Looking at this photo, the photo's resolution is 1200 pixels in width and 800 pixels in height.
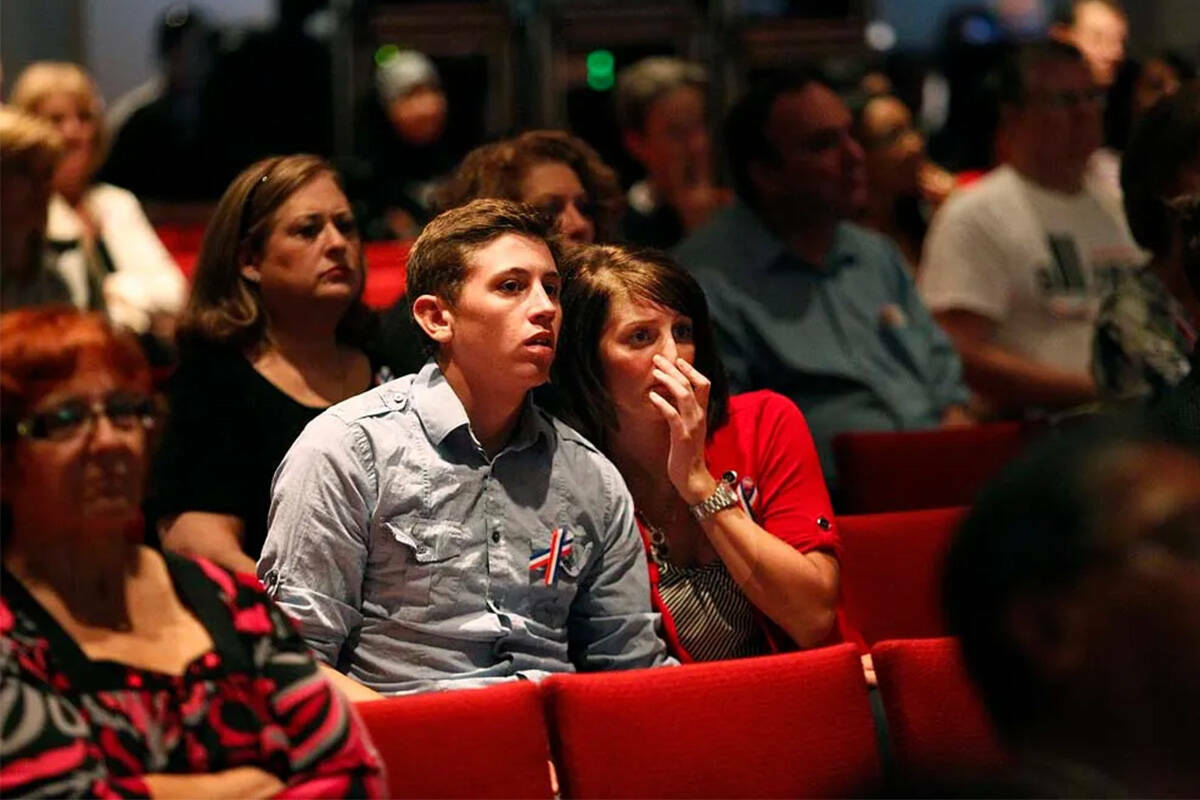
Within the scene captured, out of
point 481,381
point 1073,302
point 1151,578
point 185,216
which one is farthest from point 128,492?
point 185,216

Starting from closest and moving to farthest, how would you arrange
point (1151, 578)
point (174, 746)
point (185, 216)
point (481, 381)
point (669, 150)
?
point (1151, 578)
point (174, 746)
point (481, 381)
point (669, 150)
point (185, 216)

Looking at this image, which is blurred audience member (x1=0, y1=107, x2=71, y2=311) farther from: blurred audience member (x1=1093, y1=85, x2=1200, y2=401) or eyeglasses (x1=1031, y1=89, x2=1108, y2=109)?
eyeglasses (x1=1031, y1=89, x2=1108, y2=109)

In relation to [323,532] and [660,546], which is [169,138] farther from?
[323,532]

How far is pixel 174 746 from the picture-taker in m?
1.99

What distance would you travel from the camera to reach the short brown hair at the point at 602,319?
9.28ft

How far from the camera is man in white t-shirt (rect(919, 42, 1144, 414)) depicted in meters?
4.47

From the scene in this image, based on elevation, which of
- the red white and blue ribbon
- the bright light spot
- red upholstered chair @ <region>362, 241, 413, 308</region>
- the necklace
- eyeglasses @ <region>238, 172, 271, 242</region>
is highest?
the bright light spot

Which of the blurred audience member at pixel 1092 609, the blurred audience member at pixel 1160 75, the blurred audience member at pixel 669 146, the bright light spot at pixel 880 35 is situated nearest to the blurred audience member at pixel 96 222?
the blurred audience member at pixel 669 146

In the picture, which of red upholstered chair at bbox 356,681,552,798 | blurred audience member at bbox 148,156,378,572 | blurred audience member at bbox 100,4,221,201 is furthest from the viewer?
blurred audience member at bbox 100,4,221,201

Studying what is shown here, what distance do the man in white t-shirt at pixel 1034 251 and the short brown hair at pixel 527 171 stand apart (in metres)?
1.30

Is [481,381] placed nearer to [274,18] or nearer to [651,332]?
[651,332]

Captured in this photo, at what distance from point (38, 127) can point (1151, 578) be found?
3.30 metres

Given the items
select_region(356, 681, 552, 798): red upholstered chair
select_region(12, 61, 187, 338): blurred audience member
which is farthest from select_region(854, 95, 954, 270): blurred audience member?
select_region(356, 681, 552, 798): red upholstered chair

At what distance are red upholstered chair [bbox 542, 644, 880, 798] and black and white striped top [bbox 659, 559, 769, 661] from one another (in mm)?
328
